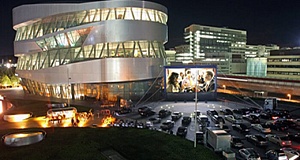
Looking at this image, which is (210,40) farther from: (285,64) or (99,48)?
(99,48)

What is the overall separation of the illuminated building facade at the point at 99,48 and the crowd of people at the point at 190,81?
7356mm

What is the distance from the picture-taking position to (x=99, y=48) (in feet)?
167

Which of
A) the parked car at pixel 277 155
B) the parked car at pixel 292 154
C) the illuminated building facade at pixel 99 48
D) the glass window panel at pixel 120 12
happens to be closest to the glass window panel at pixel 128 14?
the illuminated building facade at pixel 99 48

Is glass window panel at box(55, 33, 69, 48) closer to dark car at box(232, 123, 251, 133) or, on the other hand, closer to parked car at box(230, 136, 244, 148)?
dark car at box(232, 123, 251, 133)

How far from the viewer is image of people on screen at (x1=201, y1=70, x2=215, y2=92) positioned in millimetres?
48062

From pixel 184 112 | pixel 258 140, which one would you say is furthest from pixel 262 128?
pixel 184 112

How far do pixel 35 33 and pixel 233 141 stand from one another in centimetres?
5345

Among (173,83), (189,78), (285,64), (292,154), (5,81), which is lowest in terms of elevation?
(292,154)

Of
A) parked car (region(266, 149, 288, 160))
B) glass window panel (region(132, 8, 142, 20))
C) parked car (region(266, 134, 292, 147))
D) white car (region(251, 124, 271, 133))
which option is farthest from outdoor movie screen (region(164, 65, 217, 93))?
parked car (region(266, 149, 288, 160))

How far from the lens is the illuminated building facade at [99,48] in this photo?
163 ft

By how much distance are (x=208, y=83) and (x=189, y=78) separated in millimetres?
4171

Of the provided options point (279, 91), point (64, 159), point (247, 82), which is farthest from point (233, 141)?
point (247, 82)

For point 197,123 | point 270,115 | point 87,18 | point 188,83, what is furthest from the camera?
point 87,18

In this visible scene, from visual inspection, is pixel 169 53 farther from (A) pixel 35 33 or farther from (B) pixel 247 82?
(A) pixel 35 33
